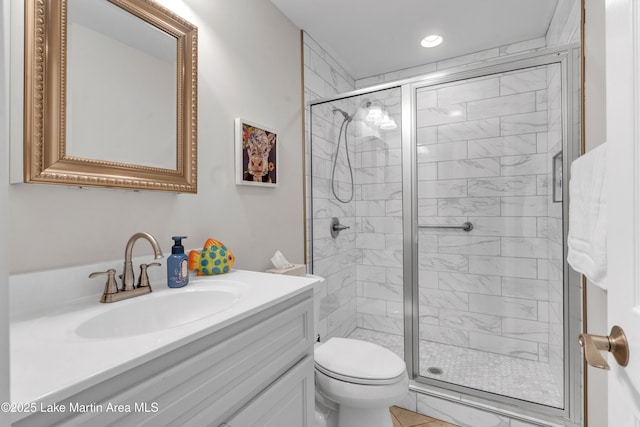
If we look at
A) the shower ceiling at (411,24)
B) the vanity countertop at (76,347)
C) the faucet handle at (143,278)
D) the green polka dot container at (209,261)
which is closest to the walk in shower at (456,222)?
the shower ceiling at (411,24)

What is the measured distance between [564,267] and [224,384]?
1.70 m

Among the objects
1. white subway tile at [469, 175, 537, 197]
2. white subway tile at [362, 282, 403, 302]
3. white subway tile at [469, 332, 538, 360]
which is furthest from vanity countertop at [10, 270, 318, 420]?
white subway tile at [469, 332, 538, 360]

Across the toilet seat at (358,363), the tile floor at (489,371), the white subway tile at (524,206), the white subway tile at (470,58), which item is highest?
the white subway tile at (470,58)

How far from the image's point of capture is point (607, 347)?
0.53m

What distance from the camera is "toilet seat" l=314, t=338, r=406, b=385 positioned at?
52.4 inches

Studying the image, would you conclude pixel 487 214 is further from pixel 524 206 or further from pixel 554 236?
pixel 554 236

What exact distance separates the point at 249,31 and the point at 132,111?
866 millimetres

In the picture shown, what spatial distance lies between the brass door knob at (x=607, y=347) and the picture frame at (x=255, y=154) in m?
1.39

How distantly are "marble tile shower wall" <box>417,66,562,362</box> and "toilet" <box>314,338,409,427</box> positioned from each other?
0.80 metres

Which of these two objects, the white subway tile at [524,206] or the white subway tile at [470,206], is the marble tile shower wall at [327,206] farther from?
the white subway tile at [524,206]

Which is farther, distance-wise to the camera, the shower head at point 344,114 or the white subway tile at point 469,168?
the shower head at point 344,114

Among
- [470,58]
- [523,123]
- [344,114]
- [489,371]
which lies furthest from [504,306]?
[470,58]

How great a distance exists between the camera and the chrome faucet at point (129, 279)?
3.12ft

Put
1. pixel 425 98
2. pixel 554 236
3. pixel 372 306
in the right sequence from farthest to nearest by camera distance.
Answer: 1. pixel 372 306
2. pixel 425 98
3. pixel 554 236
